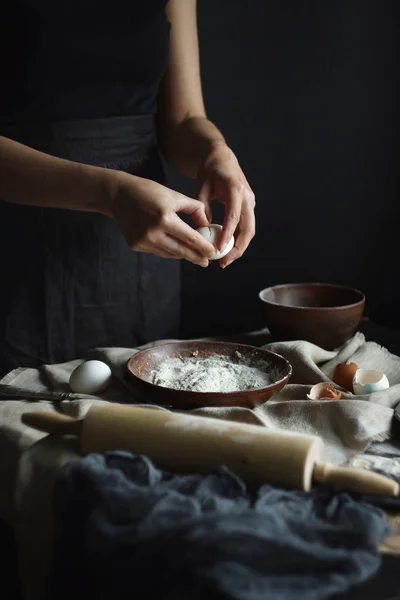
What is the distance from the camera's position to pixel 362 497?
734 millimetres

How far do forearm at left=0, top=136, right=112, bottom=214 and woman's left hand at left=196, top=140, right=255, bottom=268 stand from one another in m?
0.20

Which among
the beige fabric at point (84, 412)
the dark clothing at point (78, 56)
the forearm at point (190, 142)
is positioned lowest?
the beige fabric at point (84, 412)

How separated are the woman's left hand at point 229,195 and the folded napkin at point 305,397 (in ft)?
0.64

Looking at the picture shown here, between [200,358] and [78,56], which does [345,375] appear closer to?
[200,358]

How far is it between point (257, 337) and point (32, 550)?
706 millimetres

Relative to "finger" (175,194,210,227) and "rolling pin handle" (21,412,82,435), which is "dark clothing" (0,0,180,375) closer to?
"finger" (175,194,210,227)

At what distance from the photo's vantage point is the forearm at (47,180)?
1141mm

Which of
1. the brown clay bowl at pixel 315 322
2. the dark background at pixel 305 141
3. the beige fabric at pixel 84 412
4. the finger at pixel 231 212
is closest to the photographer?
the beige fabric at pixel 84 412

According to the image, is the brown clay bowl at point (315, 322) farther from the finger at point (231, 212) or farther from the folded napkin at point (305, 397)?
the finger at point (231, 212)

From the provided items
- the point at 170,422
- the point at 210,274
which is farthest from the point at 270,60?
the point at 170,422

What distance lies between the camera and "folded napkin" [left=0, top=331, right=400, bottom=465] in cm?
93

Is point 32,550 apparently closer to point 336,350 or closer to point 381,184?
point 336,350

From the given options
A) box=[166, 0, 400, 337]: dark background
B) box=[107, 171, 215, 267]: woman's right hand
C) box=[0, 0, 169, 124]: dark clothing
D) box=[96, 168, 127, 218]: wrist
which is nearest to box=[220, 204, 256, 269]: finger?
box=[107, 171, 215, 267]: woman's right hand

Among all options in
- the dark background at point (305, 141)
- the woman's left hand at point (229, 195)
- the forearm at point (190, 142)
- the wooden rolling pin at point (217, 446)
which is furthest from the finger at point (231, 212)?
the dark background at point (305, 141)
